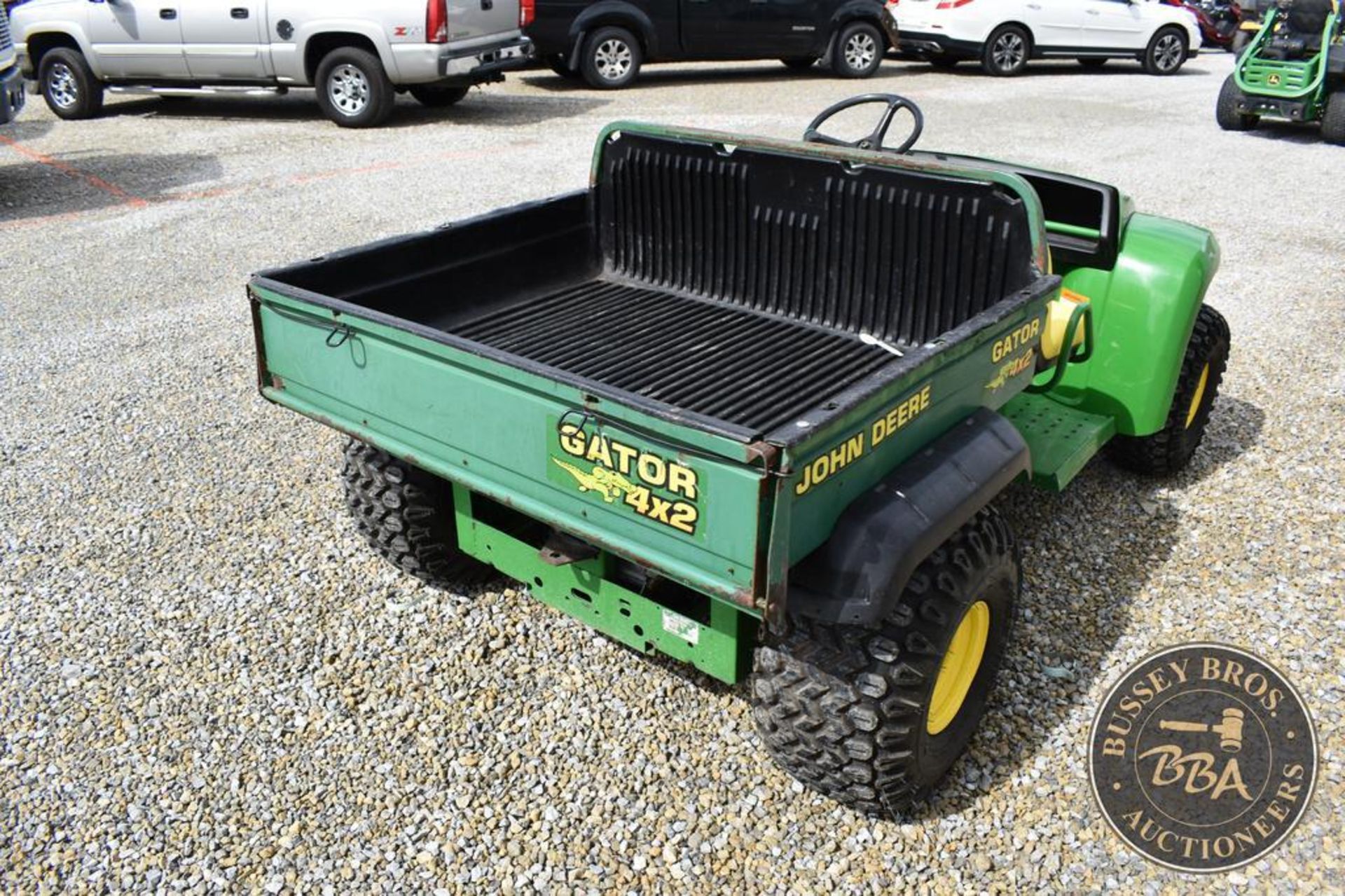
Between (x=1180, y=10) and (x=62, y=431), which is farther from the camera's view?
(x=1180, y=10)

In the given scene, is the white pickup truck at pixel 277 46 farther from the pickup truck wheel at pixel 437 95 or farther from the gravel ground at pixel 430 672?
the gravel ground at pixel 430 672

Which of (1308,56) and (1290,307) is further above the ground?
(1308,56)

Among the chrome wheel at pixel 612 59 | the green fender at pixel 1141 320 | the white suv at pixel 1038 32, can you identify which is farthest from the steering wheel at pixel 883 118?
the white suv at pixel 1038 32

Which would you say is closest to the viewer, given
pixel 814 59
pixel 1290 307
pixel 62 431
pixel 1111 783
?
pixel 1111 783

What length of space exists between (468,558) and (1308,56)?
11646mm

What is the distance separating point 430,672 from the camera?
350cm

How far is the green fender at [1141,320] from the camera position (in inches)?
162

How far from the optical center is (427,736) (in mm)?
3232

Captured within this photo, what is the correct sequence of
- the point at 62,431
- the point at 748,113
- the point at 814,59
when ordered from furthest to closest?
1. the point at 814,59
2. the point at 748,113
3. the point at 62,431

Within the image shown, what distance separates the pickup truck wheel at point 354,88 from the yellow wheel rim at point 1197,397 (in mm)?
8879

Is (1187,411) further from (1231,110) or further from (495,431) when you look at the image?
(1231,110)

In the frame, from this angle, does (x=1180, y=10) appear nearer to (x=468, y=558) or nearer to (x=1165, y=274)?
(x=1165, y=274)

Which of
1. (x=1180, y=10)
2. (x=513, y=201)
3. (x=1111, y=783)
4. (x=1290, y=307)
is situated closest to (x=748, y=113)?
(x=513, y=201)

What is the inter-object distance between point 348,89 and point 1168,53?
478 inches
